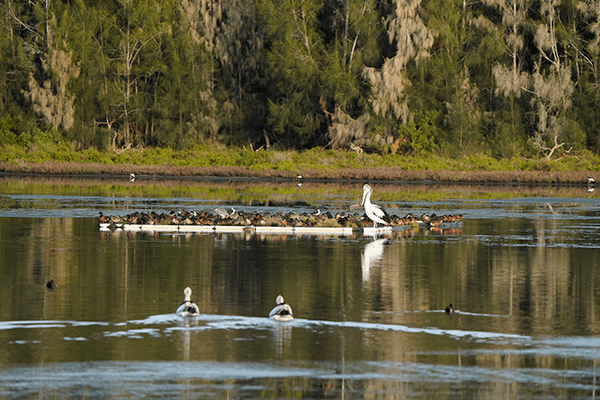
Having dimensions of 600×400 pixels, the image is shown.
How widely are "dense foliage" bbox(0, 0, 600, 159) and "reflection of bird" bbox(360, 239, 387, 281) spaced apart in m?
38.8

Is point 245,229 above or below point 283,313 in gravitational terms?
above

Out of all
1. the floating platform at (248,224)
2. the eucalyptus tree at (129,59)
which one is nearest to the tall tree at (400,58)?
the eucalyptus tree at (129,59)

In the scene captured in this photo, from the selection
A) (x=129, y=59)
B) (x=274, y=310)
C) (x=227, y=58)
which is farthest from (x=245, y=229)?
(x=227, y=58)

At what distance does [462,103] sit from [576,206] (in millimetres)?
26301

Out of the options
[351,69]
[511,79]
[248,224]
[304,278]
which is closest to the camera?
[304,278]

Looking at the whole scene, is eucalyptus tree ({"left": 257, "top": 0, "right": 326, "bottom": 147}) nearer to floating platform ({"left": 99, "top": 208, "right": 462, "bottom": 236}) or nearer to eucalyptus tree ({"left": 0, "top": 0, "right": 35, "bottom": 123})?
eucalyptus tree ({"left": 0, "top": 0, "right": 35, "bottom": 123})

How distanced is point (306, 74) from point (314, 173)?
25.4 ft

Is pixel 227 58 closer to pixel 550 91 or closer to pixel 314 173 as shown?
pixel 314 173

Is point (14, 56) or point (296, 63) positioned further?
point (14, 56)

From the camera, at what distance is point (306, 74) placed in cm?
6656

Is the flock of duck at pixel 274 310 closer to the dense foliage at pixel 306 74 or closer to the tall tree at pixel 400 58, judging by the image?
the tall tree at pixel 400 58

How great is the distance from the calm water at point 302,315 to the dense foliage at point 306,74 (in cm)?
3601

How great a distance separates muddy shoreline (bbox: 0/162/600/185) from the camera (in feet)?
198

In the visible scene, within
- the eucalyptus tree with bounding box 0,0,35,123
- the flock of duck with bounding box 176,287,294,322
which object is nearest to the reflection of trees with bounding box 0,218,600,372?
the flock of duck with bounding box 176,287,294,322
